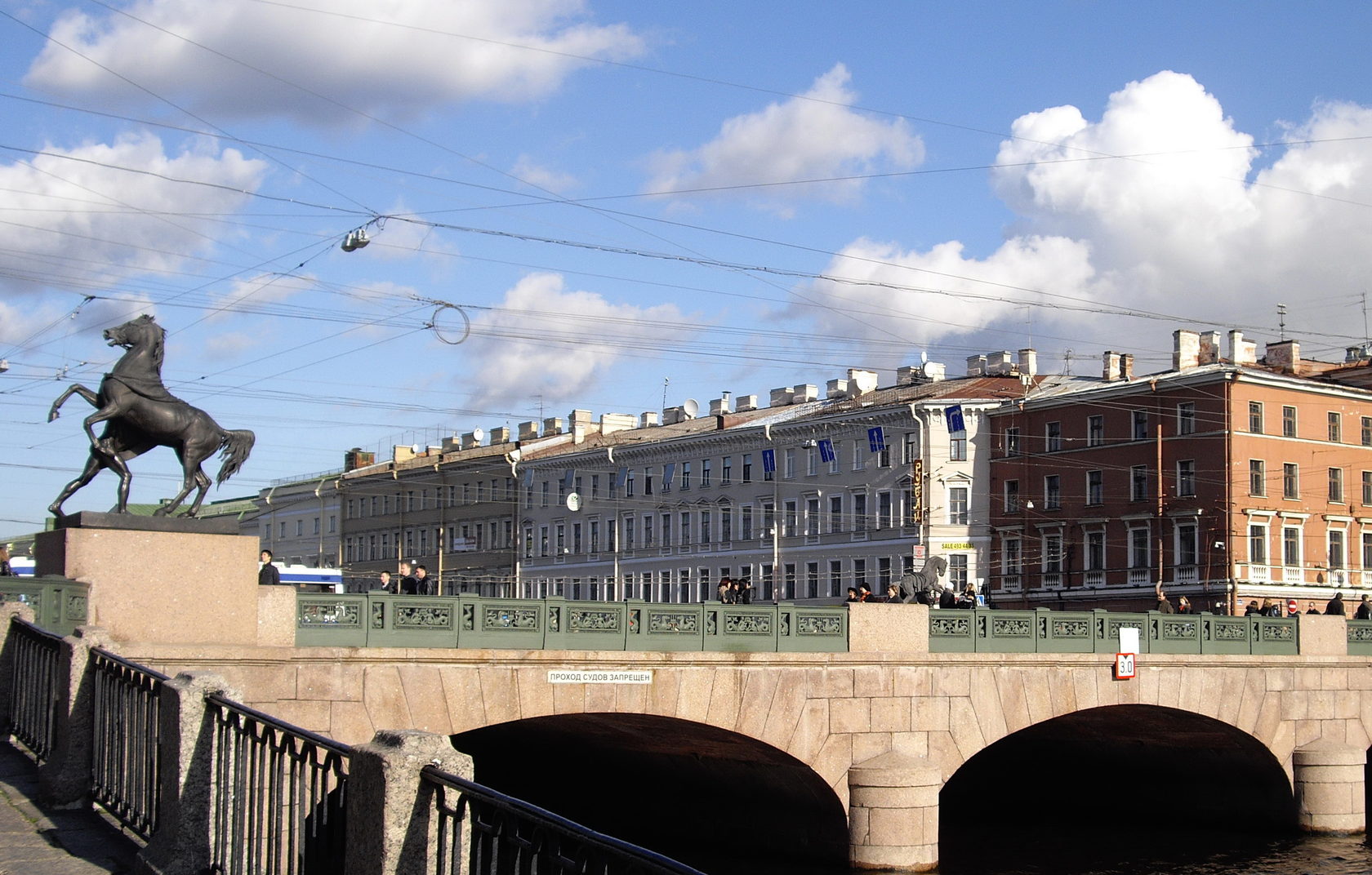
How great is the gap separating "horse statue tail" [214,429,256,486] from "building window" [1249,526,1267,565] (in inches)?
1717

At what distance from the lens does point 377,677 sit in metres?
17.1

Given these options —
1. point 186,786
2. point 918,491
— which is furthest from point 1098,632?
point 918,491

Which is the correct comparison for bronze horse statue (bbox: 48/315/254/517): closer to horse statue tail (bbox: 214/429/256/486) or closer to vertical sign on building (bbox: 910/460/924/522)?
horse statue tail (bbox: 214/429/256/486)

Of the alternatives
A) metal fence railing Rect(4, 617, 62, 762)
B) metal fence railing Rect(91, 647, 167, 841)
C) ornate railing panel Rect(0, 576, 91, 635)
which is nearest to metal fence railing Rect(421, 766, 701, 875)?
metal fence railing Rect(91, 647, 167, 841)

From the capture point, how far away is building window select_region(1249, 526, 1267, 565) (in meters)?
53.3

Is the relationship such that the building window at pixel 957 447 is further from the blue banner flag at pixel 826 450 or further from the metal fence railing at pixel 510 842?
the metal fence railing at pixel 510 842

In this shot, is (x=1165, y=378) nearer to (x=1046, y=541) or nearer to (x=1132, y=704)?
(x=1046, y=541)

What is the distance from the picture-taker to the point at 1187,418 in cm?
5503

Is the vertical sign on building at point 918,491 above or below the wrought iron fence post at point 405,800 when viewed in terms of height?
above

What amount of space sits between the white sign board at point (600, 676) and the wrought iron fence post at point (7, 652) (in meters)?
6.96

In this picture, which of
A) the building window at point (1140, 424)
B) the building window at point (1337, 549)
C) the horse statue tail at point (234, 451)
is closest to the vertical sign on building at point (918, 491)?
the building window at point (1140, 424)

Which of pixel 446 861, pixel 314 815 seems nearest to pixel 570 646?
pixel 314 815

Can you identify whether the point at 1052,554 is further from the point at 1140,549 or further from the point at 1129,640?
the point at 1129,640

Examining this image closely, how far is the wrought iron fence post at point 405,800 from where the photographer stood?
5.61m
